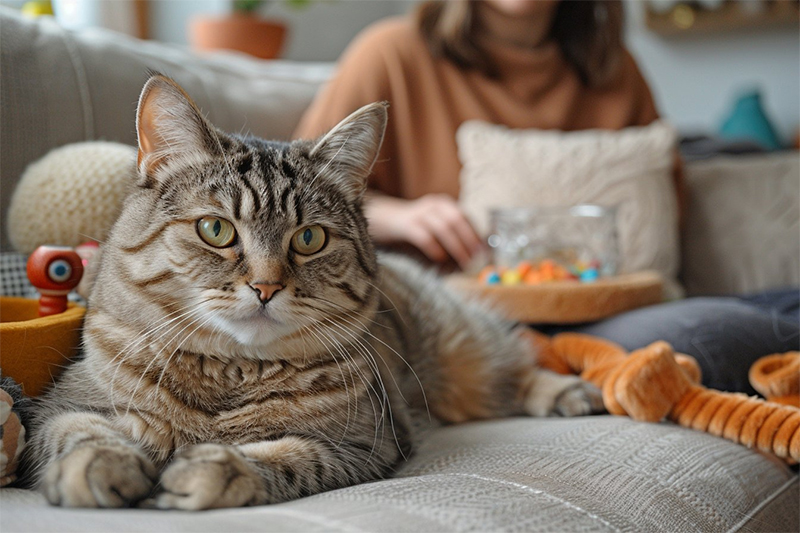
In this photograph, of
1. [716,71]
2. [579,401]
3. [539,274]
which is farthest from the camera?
[716,71]

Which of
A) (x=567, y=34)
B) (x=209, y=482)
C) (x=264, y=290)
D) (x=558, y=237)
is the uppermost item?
(x=567, y=34)

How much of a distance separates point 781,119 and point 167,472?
360 cm

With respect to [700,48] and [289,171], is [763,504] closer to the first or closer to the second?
[289,171]

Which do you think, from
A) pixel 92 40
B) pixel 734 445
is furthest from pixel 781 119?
pixel 92 40

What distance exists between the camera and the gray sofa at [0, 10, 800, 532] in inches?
24.0

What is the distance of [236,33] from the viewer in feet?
7.40

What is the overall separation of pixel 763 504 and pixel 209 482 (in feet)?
2.47

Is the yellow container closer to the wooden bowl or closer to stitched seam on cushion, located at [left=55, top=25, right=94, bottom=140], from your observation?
stitched seam on cushion, located at [left=55, top=25, right=94, bottom=140]

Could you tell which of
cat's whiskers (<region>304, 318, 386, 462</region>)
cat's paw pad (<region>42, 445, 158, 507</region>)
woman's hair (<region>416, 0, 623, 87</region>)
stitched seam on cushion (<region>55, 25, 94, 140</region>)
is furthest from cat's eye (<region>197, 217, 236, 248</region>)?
woman's hair (<region>416, 0, 623, 87</region>)

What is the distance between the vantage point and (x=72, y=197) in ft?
3.31

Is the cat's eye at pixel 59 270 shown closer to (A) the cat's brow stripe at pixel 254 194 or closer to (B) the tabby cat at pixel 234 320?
(B) the tabby cat at pixel 234 320

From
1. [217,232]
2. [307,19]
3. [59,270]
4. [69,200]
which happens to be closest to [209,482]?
[217,232]

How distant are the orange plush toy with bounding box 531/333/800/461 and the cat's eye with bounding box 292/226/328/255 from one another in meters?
0.54

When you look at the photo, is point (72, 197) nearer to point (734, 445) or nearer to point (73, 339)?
point (73, 339)
